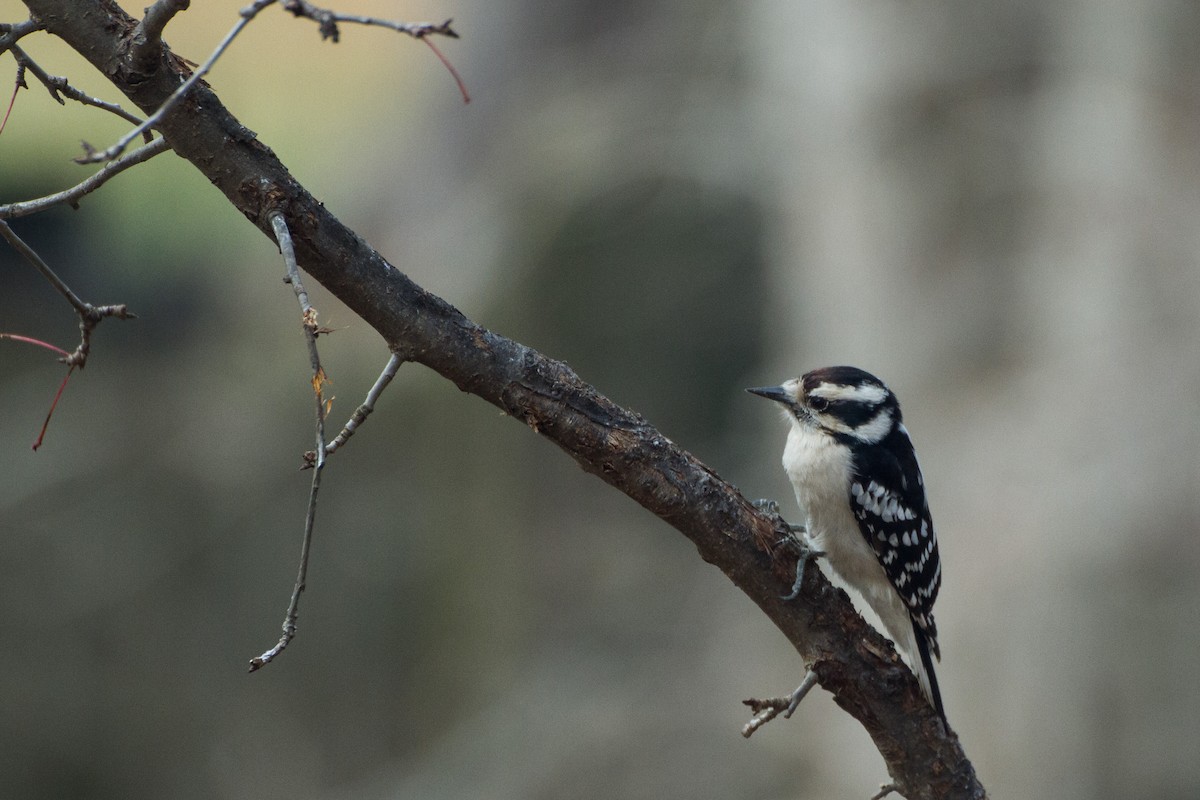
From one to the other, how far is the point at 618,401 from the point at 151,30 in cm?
543

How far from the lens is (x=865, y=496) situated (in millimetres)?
3318

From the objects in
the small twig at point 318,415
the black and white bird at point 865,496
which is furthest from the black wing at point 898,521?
the small twig at point 318,415

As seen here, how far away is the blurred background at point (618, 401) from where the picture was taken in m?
5.89

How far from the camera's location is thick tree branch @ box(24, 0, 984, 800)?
1.98m

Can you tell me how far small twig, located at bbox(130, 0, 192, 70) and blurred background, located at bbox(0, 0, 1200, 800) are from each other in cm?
500

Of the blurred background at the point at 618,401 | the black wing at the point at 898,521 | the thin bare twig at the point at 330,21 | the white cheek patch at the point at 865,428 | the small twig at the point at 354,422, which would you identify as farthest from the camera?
the blurred background at the point at 618,401

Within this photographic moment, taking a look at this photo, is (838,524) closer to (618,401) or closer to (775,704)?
(775,704)

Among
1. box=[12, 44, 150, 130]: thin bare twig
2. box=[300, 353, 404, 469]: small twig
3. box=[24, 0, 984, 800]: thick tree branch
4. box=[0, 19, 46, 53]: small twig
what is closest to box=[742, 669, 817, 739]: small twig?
box=[24, 0, 984, 800]: thick tree branch

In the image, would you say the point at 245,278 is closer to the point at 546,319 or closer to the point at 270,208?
the point at 546,319

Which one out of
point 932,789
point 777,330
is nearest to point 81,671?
point 777,330

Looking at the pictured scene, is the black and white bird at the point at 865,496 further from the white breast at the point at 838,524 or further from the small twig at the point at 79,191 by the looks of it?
the small twig at the point at 79,191

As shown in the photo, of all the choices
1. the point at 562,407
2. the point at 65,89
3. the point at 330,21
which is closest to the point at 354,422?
the point at 562,407

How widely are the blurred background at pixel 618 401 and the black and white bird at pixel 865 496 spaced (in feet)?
8.79

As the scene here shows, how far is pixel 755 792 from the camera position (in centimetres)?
679
